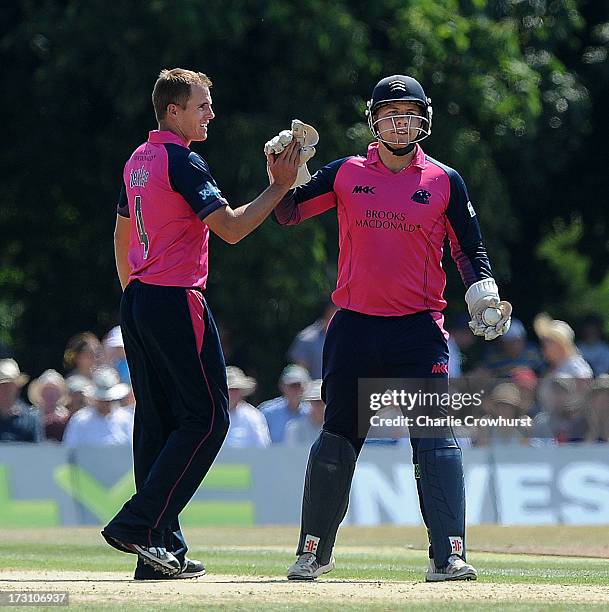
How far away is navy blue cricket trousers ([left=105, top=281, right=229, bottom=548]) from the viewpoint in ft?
23.5

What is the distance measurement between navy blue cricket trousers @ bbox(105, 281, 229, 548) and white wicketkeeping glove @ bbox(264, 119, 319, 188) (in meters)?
0.78

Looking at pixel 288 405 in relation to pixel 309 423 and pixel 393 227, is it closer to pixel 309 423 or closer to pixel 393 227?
pixel 309 423

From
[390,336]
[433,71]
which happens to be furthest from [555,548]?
[433,71]

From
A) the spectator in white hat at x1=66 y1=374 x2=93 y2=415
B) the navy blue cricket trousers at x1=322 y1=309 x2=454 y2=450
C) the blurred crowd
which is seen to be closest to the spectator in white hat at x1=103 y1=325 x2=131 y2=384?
the blurred crowd

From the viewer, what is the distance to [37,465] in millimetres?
13727

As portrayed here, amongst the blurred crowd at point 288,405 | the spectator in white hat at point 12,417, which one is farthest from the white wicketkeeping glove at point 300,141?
the spectator in white hat at point 12,417

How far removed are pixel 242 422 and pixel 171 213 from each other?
281 inches

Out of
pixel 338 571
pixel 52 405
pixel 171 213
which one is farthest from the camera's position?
pixel 52 405

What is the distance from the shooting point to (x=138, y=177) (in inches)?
291

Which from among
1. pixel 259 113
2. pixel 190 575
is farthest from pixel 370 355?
pixel 259 113

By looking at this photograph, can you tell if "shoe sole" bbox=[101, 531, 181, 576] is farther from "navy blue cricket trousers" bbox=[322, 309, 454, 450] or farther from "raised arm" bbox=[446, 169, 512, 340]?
"raised arm" bbox=[446, 169, 512, 340]

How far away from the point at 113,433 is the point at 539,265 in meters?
10.2

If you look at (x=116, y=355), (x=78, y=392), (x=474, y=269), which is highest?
(x=116, y=355)

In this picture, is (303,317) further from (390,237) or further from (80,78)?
(390,237)
